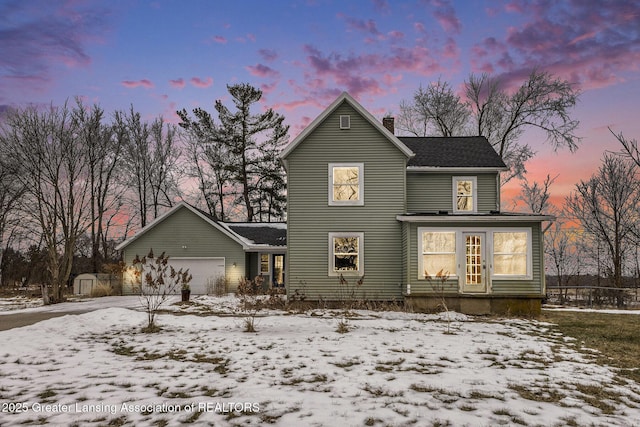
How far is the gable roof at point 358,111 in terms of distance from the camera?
16.5m

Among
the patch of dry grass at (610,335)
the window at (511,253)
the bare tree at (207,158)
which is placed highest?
the bare tree at (207,158)

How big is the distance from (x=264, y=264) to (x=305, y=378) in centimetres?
1907

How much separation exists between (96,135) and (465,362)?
28.9 m

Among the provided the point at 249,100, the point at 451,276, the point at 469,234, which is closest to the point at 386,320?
the point at 451,276

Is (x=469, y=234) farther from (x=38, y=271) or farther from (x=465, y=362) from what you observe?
(x=38, y=271)

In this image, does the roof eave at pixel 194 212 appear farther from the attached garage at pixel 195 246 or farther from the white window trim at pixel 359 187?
the white window trim at pixel 359 187

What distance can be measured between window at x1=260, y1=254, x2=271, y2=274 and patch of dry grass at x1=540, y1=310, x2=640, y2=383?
49.3 ft

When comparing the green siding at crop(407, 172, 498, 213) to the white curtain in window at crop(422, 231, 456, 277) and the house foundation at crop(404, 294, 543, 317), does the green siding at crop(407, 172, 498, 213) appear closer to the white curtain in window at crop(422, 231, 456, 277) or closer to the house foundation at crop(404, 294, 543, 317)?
the white curtain in window at crop(422, 231, 456, 277)

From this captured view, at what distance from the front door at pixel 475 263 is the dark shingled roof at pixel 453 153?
3.86m

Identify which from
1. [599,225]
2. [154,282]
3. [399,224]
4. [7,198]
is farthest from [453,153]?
[7,198]

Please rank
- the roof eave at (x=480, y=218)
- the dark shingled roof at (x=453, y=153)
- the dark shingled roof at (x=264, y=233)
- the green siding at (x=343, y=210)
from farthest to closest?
the dark shingled roof at (x=264, y=233) → the dark shingled roof at (x=453, y=153) → the green siding at (x=343, y=210) → the roof eave at (x=480, y=218)

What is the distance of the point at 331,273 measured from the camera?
53.8ft

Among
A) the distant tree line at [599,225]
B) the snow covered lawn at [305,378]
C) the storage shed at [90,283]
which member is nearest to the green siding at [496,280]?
the snow covered lawn at [305,378]

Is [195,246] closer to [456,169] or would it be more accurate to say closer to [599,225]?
[456,169]
